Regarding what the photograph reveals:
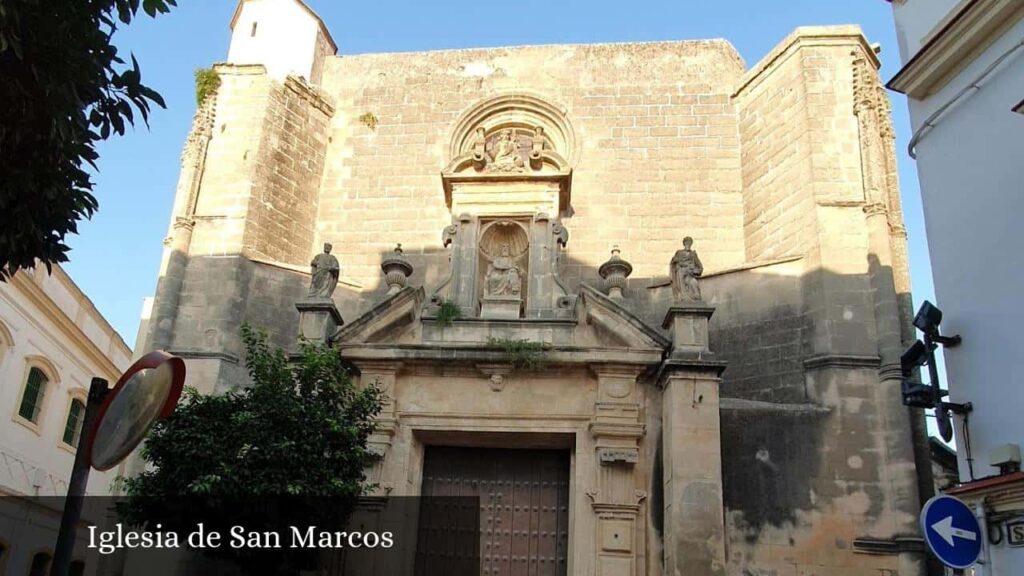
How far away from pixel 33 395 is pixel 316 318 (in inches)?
493

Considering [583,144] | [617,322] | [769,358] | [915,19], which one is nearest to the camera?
[915,19]

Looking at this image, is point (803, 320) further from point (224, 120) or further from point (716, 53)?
point (224, 120)

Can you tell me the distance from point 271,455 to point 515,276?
15.2 feet

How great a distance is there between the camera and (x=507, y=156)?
14.0 meters

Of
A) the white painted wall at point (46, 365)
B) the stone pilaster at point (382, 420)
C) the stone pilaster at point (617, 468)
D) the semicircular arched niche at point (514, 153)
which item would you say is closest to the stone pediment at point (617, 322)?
the stone pilaster at point (617, 468)

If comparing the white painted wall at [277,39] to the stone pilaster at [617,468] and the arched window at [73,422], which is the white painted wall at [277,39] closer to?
the stone pilaster at [617,468]

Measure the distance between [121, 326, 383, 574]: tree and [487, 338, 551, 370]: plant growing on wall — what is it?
86.9 inches

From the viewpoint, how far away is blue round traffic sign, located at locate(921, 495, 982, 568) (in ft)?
21.0

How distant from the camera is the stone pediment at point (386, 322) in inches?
425

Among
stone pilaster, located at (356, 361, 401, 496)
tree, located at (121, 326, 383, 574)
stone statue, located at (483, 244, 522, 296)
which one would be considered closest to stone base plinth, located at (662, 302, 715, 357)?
stone statue, located at (483, 244, 522, 296)

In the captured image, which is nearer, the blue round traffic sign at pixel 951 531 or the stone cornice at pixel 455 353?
the blue round traffic sign at pixel 951 531

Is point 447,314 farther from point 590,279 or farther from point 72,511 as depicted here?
point 72,511

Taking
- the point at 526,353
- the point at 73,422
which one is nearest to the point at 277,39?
the point at 526,353

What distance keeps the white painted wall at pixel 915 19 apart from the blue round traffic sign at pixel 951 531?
4.98 m
